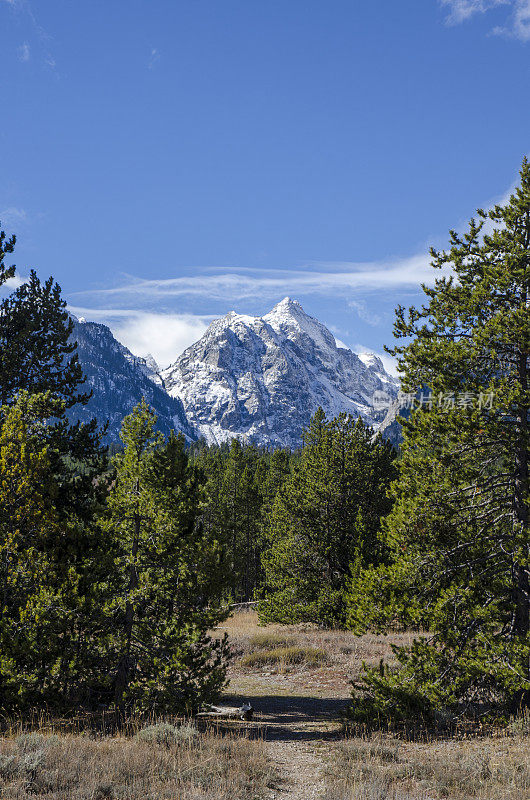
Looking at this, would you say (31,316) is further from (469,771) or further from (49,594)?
(469,771)

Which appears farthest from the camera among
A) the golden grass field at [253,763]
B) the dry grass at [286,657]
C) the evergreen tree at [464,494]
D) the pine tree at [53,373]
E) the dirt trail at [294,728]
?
the dry grass at [286,657]

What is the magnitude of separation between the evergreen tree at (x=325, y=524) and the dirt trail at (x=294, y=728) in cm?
565

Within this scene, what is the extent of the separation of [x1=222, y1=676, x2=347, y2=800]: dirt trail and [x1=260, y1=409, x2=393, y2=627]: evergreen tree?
5.65 metres

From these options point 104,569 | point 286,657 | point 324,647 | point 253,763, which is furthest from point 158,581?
point 324,647

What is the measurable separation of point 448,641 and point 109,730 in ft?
21.2

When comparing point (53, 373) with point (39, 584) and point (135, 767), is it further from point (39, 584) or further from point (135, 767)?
point (135, 767)

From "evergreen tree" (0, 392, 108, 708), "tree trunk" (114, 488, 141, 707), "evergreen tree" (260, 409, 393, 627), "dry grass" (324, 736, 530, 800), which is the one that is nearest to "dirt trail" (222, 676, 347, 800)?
"dry grass" (324, 736, 530, 800)

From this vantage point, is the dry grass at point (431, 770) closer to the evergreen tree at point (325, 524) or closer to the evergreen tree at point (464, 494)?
the evergreen tree at point (464, 494)

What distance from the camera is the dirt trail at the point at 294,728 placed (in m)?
8.20

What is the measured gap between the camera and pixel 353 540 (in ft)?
75.8

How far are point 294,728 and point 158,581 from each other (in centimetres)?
470

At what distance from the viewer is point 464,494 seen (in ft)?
35.2

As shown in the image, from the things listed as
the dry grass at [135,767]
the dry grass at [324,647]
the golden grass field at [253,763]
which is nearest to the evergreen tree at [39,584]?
the golden grass field at [253,763]

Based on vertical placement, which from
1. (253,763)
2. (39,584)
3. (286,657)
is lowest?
(286,657)
